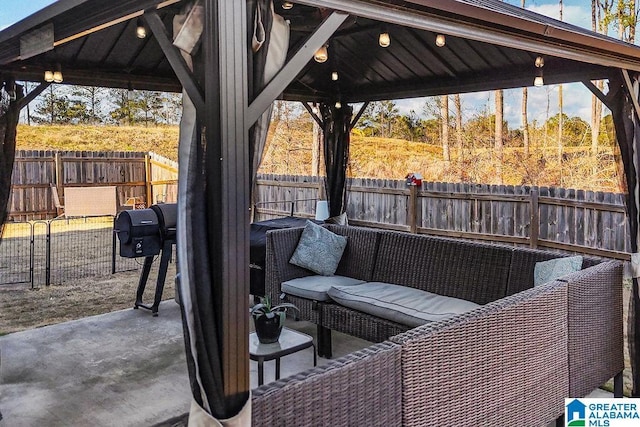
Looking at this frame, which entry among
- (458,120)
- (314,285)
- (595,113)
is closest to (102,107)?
(458,120)

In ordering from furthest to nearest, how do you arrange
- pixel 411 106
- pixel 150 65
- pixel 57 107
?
pixel 57 107 → pixel 411 106 → pixel 150 65

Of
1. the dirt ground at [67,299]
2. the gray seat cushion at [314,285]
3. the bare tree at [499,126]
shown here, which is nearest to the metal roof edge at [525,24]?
the gray seat cushion at [314,285]

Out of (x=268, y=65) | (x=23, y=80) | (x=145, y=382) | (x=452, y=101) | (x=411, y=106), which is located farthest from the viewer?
(x=411, y=106)

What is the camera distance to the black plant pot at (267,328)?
3.28 metres

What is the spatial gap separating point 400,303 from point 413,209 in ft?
14.4

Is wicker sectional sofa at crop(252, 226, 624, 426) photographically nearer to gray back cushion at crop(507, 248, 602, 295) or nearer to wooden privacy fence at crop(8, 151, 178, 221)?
gray back cushion at crop(507, 248, 602, 295)

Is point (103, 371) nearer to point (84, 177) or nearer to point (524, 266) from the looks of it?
point (524, 266)

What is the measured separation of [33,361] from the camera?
4035 mm

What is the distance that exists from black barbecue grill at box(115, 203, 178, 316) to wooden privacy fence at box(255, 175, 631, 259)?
3.97 meters

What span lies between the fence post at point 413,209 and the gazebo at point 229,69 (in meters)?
3.11

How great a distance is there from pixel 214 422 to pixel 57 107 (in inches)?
689

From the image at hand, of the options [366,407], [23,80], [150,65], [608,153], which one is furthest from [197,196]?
[608,153]

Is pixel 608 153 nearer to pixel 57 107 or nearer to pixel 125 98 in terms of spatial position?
pixel 125 98

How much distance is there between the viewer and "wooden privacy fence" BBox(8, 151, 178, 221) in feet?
36.0
